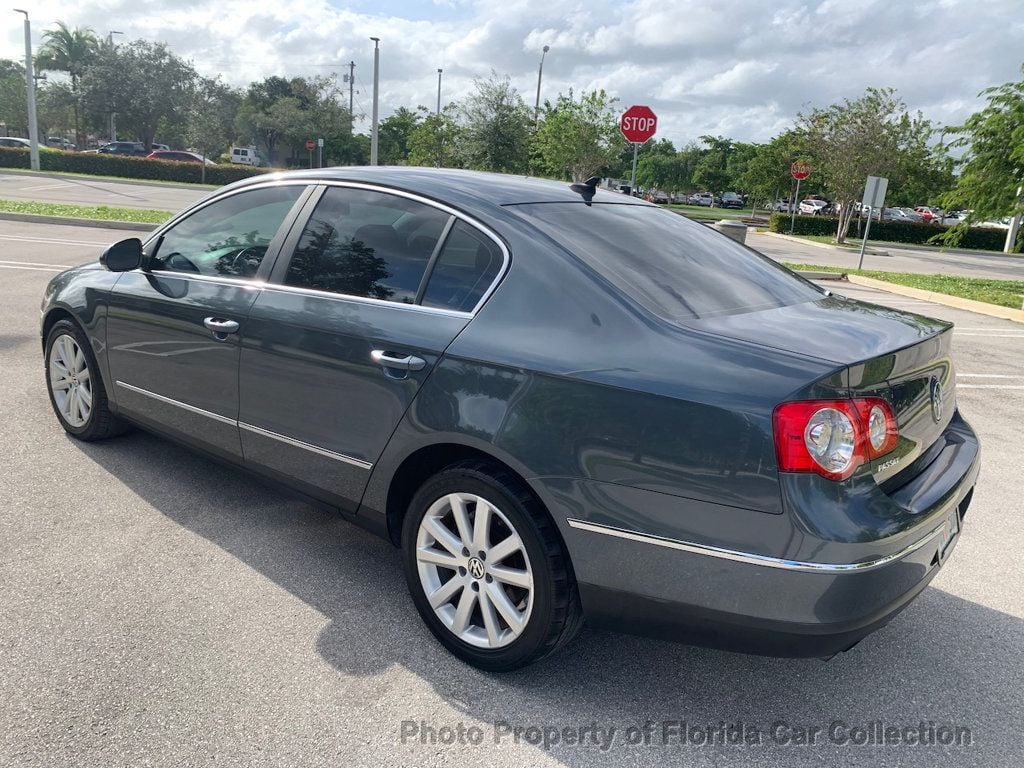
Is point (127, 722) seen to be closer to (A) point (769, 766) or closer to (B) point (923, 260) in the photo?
(A) point (769, 766)

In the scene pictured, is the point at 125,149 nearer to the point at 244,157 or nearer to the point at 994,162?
the point at 244,157

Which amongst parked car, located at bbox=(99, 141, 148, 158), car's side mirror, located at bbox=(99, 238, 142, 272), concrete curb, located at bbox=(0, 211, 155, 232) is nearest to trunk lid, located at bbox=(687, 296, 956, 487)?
car's side mirror, located at bbox=(99, 238, 142, 272)

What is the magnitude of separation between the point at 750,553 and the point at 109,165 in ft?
139

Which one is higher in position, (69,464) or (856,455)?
(856,455)

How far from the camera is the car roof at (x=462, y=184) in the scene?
3.10m

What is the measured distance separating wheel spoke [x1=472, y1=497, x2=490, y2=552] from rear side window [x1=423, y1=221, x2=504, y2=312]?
26.6 inches

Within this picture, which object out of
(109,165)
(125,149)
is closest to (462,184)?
(109,165)

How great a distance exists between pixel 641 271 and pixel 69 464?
334cm

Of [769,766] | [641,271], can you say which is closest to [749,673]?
[769,766]

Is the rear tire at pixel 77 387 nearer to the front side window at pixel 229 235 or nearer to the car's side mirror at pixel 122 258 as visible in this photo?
the car's side mirror at pixel 122 258

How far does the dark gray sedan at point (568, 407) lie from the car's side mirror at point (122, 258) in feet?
1.11

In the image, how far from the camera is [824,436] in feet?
7.24

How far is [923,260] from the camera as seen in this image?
2828 cm

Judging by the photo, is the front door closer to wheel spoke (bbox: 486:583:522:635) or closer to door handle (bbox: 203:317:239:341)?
door handle (bbox: 203:317:239:341)
